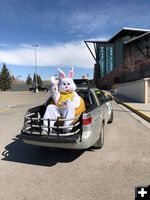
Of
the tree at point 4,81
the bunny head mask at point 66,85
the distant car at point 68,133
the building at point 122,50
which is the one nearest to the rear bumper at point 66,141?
the distant car at point 68,133

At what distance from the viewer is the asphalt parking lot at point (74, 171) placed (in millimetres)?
3492

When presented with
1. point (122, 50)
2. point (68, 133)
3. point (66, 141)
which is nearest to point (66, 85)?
point (68, 133)

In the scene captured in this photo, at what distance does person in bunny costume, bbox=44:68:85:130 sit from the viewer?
5285 mm

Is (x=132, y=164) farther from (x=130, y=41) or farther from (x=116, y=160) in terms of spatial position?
(x=130, y=41)

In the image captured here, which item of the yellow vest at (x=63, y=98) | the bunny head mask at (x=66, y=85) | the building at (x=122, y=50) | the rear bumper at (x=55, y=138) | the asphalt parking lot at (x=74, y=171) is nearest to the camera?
the asphalt parking lot at (x=74, y=171)

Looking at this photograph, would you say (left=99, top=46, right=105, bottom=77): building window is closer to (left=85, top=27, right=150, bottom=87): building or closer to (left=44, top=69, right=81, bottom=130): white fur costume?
(left=85, top=27, right=150, bottom=87): building

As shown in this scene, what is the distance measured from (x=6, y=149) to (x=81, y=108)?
2151 millimetres

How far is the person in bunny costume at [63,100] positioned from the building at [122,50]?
1507 inches

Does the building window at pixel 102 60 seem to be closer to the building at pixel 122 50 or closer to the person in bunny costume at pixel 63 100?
the building at pixel 122 50

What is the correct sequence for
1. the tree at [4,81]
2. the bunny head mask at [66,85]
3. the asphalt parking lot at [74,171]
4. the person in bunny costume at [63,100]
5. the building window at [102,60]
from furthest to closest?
the tree at [4,81]
the building window at [102,60]
the bunny head mask at [66,85]
the person in bunny costume at [63,100]
the asphalt parking lot at [74,171]

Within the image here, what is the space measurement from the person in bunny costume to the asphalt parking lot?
93 cm

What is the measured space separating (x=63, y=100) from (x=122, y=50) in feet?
159

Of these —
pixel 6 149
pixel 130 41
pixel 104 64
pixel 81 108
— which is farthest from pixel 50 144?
pixel 104 64

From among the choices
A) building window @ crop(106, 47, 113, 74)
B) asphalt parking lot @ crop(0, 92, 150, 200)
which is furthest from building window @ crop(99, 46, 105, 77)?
asphalt parking lot @ crop(0, 92, 150, 200)
